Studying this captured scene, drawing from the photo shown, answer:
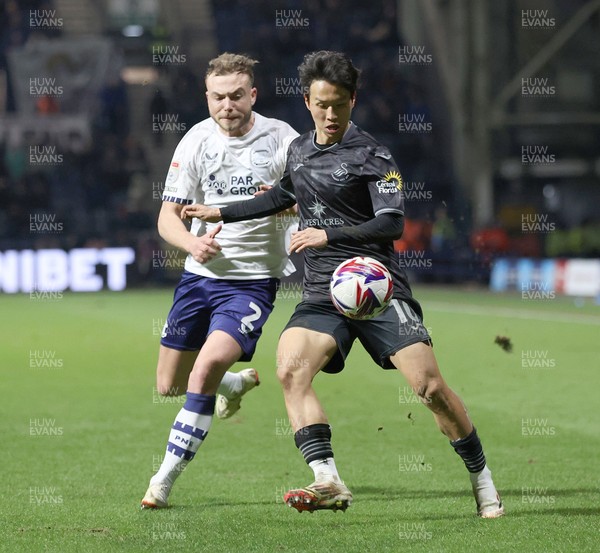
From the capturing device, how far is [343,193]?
241 inches

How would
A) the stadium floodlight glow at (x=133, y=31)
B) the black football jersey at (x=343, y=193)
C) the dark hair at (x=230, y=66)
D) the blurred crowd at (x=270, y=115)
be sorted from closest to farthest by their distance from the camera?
the black football jersey at (x=343, y=193), the dark hair at (x=230, y=66), the blurred crowd at (x=270, y=115), the stadium floodlight glow at (x=133, y=31)

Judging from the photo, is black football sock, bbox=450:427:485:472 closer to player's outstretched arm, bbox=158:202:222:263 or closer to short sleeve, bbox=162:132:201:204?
player's outstretched arm, bbox=158:202:222:263

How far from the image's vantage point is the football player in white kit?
266 inches

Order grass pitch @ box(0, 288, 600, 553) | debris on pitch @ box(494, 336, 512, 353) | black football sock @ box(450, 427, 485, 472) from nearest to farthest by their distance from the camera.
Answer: grass pitch @ box(0, 288, 600, 553) < black football sock @ box(450, 427, 485, 472) < debris on pitch @ box(494, 336, 512, 353)

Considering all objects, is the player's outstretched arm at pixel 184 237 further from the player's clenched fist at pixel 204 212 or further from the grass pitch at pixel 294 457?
the grass pitch at pixel 294 457

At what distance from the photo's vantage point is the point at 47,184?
2875 centimetres

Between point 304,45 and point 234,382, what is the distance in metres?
24.2

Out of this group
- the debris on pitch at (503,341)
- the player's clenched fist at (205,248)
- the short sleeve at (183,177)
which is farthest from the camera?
the debris on pitch at (503,341)

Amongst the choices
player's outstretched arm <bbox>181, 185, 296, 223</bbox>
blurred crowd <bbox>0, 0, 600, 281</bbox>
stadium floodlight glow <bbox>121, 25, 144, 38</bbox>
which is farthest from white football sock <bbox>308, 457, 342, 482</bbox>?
stadium floodlight glow <bbox>121, 25, 144, 38</bbox>

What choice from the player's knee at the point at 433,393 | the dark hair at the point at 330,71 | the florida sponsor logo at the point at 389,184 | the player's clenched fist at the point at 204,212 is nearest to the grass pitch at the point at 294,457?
the player's knee at the point at 433,393

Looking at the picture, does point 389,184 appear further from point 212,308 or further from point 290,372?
point 212,308

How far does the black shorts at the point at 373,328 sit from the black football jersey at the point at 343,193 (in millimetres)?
78

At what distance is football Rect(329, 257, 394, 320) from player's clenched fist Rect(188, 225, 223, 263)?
738 mm

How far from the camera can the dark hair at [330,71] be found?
5.94 meters
